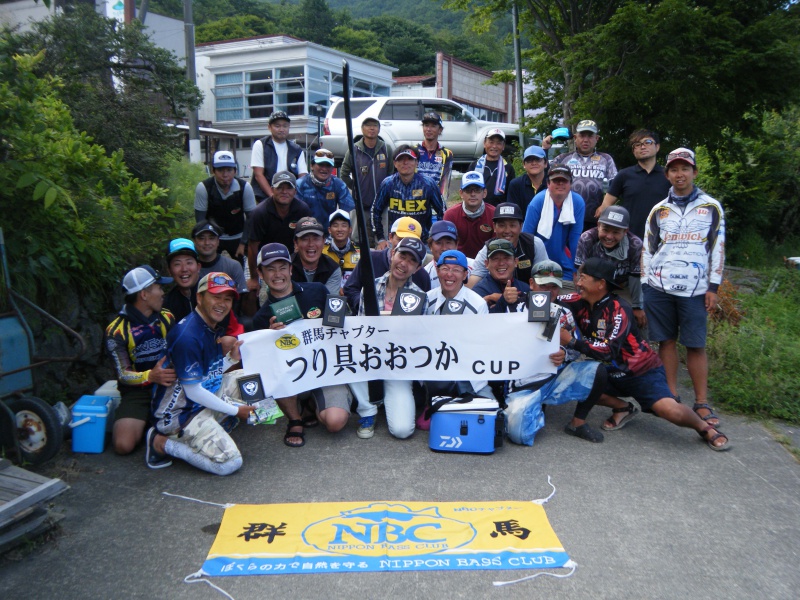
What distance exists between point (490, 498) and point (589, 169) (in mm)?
4169

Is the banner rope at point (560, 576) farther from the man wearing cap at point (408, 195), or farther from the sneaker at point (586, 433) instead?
the man wearing cap at point (408, 195)

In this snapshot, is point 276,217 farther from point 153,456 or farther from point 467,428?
point 467,428

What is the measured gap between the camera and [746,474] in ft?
15.0

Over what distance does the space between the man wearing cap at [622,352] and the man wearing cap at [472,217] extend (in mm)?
1752

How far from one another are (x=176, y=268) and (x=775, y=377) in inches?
201

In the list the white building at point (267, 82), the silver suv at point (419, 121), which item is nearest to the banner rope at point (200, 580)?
the silver suv at point (419, 121)

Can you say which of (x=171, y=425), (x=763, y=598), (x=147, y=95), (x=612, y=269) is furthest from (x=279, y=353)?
(x=147, y=95)

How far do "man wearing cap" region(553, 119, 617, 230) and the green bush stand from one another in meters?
1.82

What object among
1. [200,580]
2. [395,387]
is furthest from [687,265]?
[200,580]

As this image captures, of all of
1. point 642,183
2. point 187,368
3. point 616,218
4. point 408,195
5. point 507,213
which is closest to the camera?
point 187,368

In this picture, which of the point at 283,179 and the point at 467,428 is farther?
the point at 283,179

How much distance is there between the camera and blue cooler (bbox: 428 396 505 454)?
4859 millimetres

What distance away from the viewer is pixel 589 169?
7168 mm

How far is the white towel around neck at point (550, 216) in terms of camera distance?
21.2 ft
